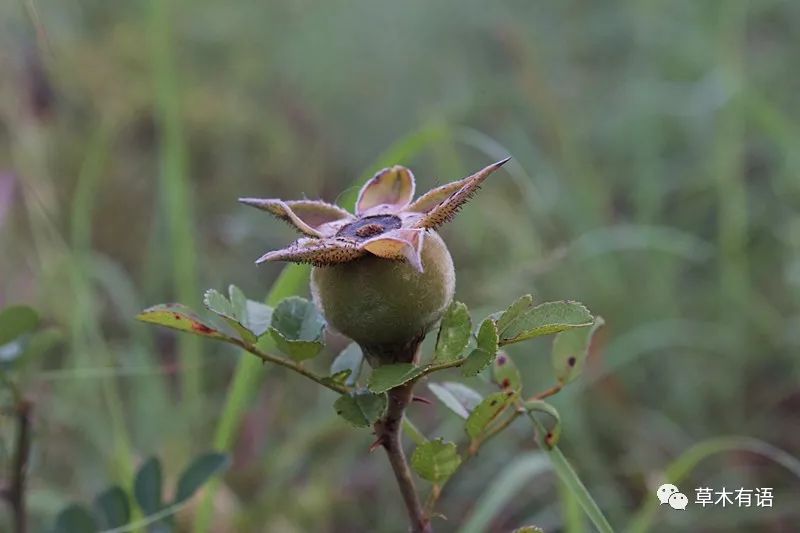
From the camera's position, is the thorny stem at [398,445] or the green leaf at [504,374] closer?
the thorny stem at [398,445]

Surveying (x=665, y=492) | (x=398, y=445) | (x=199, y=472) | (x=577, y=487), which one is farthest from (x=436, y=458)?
(x=665, y=492)

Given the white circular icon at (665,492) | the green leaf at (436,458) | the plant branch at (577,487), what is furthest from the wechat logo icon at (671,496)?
the green leaf at (436,458)

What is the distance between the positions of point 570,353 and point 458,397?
8 cm

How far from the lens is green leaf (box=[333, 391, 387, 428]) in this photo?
476 millimetres

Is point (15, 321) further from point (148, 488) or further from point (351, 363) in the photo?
point (351, 363)

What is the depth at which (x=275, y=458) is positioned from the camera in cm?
120

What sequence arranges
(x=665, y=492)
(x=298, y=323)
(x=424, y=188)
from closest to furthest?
1. (x=298, y=323)
2. (x=665, y=492)
3. (x=424, y=188)

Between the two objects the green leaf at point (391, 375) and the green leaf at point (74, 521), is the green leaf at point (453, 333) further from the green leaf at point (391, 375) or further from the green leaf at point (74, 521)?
the green leaf at point (74, 521)

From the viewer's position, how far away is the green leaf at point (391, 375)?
45 cm

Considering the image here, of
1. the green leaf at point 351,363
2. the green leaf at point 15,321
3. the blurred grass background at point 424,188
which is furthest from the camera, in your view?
the blurred grass background at point 424,188

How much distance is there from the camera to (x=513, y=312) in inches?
19.7

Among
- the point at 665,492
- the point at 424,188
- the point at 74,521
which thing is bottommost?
the point at 74,521

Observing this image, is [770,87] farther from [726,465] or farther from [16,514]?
[16,514]

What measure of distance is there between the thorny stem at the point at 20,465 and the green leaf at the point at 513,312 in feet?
1.24
